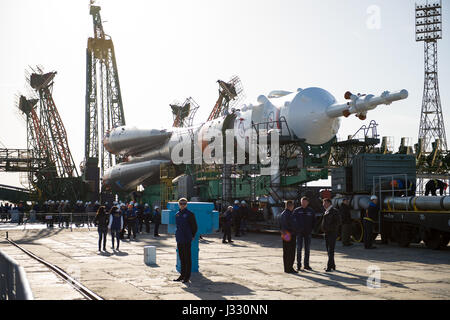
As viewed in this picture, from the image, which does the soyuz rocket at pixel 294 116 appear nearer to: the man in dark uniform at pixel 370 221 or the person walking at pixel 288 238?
the man in dark uniform at pixel 370 221

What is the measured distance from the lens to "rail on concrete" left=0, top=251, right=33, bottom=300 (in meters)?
4.40


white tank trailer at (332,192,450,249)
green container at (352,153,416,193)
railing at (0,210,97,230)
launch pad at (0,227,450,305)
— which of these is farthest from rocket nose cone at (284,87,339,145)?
railing at (0,210,97,230)

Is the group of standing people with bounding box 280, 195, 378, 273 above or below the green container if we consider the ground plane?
below

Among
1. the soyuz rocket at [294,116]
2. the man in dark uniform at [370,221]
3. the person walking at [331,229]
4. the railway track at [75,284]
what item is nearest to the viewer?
the railway track at [75,284]

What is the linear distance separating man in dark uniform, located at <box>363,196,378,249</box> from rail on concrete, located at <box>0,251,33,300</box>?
11652 mm

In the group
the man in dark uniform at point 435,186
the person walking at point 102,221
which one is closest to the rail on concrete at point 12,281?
the person walking at point 102,221

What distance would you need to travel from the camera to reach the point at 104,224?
53.2 feet

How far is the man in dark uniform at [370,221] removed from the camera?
15.6 meters

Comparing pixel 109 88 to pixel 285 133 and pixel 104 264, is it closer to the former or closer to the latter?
pixel 285 133

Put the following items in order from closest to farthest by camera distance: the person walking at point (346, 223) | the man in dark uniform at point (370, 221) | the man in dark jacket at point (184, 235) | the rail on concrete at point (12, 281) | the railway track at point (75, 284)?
the rail on concrete at point (12, 281), the railway track at point (75, 284), the man in dark jacket at point (184, 235), the man in dark uniform at point (370, 221), the person walking at point (346, 223)

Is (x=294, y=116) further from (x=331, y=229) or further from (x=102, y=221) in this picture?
(x=331, y=229)

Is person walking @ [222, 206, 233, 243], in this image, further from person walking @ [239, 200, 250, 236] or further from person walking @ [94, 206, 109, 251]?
person walking @ [94, 206, 109, 251]

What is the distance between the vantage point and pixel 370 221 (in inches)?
614

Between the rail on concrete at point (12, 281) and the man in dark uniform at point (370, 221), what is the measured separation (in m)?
11.7
